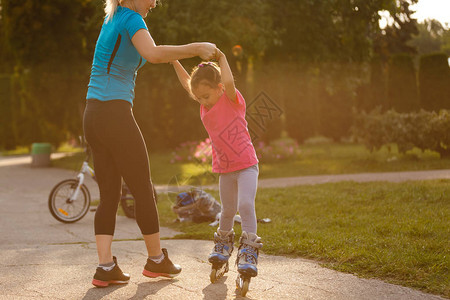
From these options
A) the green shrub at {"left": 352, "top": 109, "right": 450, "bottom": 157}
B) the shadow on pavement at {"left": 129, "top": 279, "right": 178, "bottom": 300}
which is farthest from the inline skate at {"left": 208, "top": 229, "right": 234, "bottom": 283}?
the green shrub at {"left": 352, "top": 109, "right": 450, "bottom": 157}

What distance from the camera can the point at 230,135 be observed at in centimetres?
349

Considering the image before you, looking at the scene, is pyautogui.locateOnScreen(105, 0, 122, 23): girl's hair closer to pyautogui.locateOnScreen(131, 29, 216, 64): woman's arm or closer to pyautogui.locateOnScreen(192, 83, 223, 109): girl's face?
pyautogui.locateOnScreen(131, 29, 216, 64): woman's arm

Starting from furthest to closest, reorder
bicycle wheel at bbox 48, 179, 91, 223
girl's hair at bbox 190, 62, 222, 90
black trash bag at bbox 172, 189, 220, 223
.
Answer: bicycle wheel at bbox 48, 179, 91, 223, black trash bag at bbox 172, 189, 220, 223, girl's hair at bbox 190, 62, 222, 90

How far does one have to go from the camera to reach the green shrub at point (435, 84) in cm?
1678

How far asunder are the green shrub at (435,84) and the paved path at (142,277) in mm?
13380

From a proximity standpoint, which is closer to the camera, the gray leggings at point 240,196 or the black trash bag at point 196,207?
the gray leggings at point 240,196

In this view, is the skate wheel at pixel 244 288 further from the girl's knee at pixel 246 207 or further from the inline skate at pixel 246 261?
the girl's knee at pixel 246 207

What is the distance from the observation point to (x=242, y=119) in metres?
3.54

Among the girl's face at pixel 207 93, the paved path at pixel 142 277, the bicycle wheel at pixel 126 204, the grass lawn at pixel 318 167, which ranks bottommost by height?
the grass lawn at pixel 318 167

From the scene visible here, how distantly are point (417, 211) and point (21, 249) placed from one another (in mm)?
4319

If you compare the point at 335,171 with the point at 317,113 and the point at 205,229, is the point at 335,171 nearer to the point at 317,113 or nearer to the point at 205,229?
the point at 205,229

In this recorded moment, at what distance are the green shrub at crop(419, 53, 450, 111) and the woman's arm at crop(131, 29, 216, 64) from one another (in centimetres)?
1530

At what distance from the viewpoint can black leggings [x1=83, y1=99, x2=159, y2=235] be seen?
11.0ft

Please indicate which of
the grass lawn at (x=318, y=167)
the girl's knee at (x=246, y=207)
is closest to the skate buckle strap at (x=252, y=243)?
the girl's knee at (x=246, y=207)
